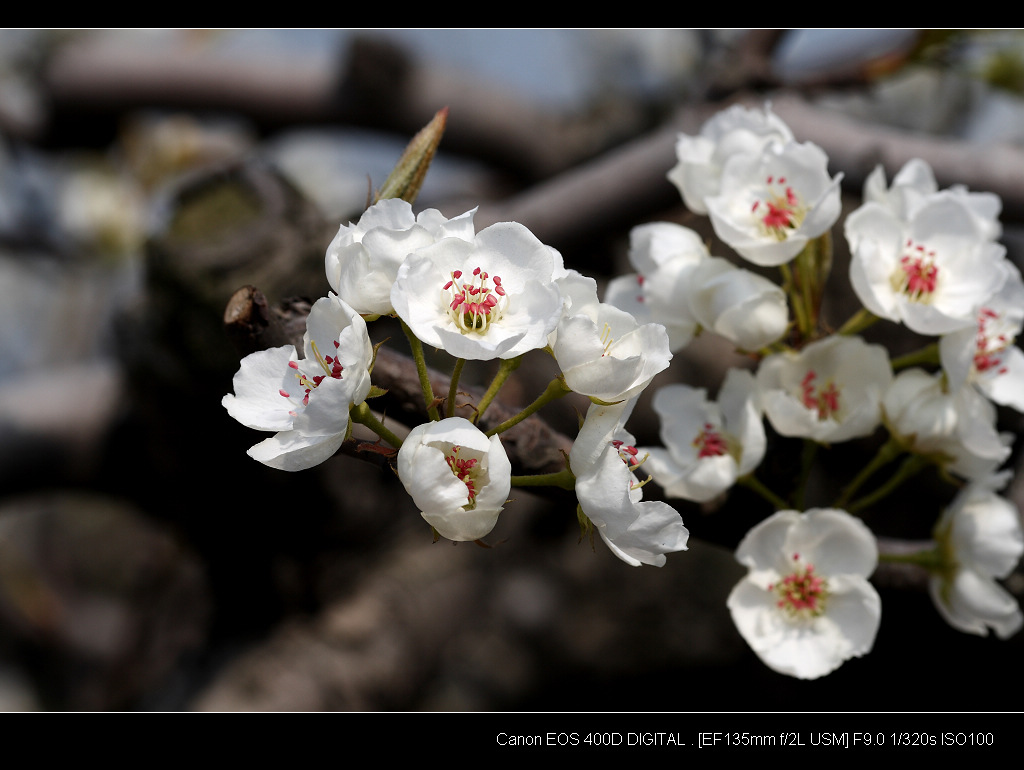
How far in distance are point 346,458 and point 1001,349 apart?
52.0 inches

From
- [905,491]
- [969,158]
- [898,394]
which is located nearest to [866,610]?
[898,394]

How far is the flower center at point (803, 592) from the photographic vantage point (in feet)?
2.89

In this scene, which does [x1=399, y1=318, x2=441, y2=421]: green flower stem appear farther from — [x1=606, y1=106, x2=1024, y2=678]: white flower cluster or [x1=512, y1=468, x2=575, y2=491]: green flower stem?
[x1=606, y1=106, x2=1024, y2=678]: white flower cluster

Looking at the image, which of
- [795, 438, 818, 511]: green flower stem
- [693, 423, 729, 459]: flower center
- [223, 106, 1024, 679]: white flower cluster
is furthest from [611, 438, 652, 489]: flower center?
[795, 438, 818, 511]: green flower stem

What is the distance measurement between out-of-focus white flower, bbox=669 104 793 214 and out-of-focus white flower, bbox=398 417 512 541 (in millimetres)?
504

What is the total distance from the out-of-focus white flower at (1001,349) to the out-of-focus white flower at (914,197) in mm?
76

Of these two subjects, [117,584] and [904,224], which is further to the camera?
[117,584]

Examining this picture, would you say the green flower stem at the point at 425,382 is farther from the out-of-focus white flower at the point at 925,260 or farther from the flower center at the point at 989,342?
the flower center at the point at 989,342

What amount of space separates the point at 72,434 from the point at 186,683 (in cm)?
76

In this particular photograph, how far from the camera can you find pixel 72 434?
219 cm

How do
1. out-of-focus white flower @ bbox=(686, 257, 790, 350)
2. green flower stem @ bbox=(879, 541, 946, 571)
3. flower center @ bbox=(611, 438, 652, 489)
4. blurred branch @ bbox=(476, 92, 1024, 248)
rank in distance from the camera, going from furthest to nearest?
blurred branch @ bbox=(476, 92, 1024, 248)
green flower stem @ bbox=(879, 541, 946, 571)
out-of-focus white flower @ bbox=(686, 257, 790, 350)
flower center @ bbox=(611, 438, 652, 489)

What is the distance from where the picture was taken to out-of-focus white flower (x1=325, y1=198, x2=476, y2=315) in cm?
63

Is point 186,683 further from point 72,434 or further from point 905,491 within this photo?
point 905,491

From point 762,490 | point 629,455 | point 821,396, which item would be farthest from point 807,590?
point 629,455
